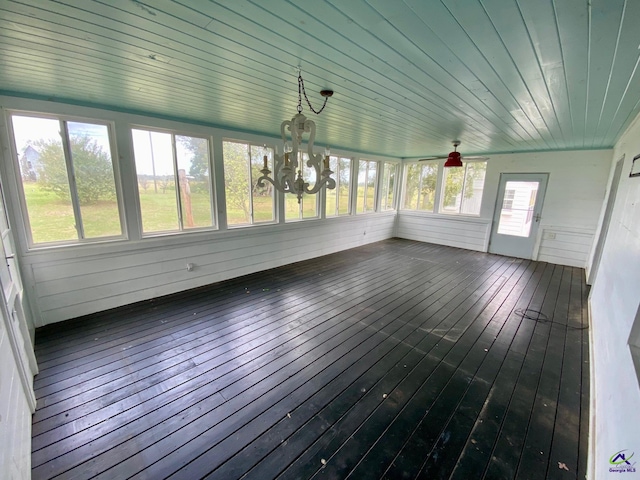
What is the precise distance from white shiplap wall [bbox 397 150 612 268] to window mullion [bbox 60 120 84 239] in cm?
755

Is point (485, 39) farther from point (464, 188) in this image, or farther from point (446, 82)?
point (464, 188)

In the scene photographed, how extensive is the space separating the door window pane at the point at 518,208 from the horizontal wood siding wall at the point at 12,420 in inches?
307

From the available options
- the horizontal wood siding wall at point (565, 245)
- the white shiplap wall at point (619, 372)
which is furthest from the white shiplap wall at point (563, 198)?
the white shiplap wall at point (619, 372)

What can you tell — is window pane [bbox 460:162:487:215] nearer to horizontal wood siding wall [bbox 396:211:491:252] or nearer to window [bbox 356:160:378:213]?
horizontal wood siding wall [bbox 396:211:491:252]

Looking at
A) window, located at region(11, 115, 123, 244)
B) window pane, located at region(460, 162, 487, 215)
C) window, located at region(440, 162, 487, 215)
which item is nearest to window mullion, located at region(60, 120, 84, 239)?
window, located at region(11, 115, 123, 244)

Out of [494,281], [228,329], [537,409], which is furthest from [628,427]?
[494,281]

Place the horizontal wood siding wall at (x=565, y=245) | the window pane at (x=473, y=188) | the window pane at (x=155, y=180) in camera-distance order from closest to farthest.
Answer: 1. the window pane at (x=155, y=180)
2. the horizontal wood siding wall at (x=565, y=245)
3. the window pane at (x=473, y=188)

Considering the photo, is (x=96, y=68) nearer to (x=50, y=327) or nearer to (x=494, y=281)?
(x=50, y=327)

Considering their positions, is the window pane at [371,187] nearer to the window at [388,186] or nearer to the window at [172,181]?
the window at [388,186]

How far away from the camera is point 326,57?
5.87 feet

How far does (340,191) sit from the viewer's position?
631 centimetres

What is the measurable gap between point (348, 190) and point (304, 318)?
4.03 meters

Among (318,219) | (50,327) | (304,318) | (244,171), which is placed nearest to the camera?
(50,327)

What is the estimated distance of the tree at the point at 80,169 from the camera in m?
2.84
